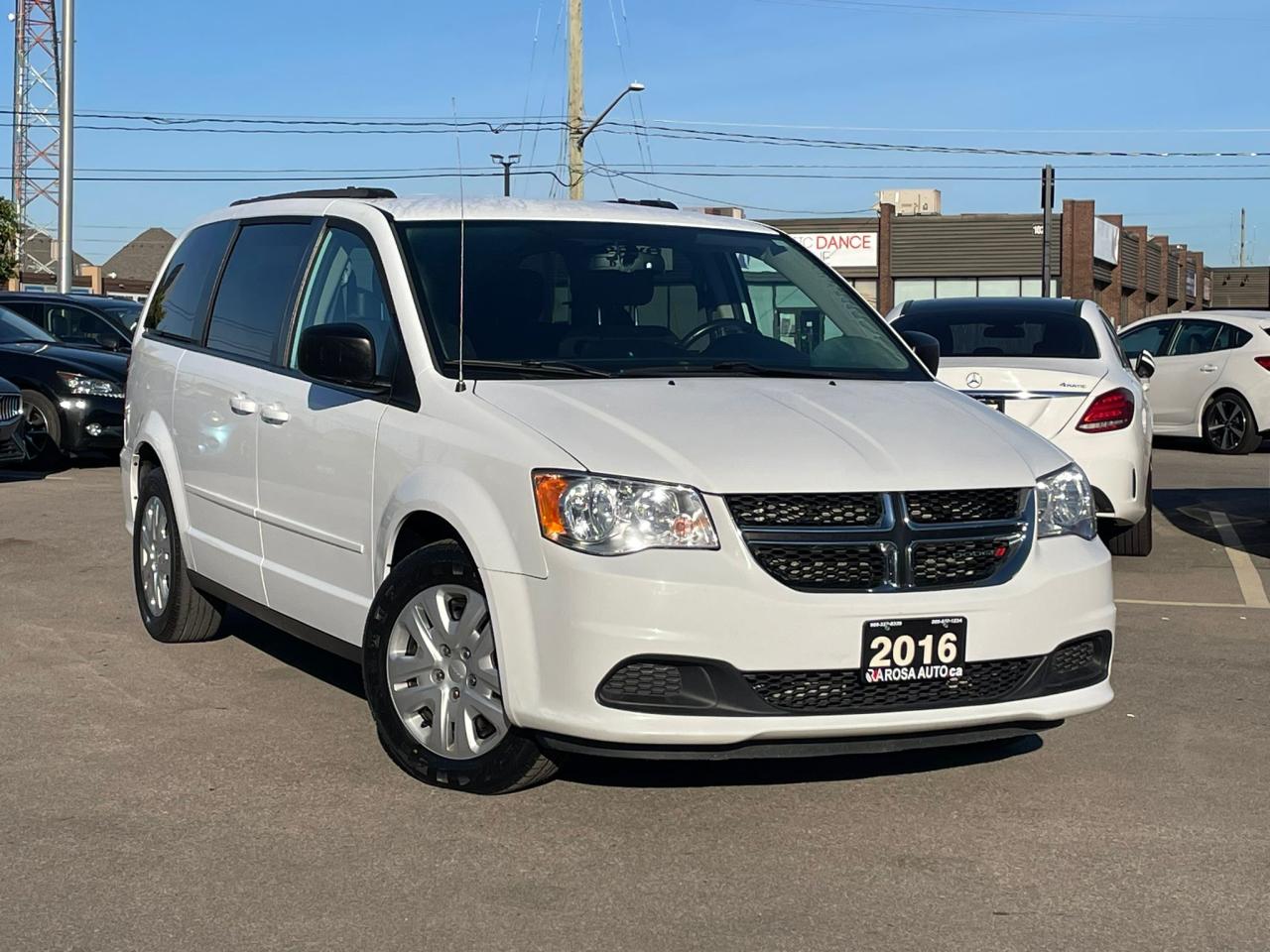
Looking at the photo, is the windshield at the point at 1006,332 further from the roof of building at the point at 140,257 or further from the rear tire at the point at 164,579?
the roof of building at the point at 140,257

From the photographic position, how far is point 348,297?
5.86 meters

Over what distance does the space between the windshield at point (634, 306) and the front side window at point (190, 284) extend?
165 cm

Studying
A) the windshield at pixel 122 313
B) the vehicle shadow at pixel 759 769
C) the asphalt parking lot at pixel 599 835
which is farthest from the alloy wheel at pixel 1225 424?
the vehicle shadow at pixel 759 769

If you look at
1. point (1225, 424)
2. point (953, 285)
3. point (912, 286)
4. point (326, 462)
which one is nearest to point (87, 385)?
point (326, 462)

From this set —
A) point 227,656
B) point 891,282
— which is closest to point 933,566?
point 227,656

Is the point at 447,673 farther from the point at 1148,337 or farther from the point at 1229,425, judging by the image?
the point at 1148,337

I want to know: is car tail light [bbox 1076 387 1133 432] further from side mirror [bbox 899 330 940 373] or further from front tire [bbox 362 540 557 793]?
front tire [bbox 362 540 557 793]

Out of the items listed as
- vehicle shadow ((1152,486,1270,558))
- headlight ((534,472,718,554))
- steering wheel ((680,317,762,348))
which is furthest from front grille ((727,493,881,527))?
vehicle shadow ((1152,486,1270,558))

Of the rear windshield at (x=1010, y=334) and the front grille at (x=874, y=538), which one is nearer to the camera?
the front grille at (x=874, y=538)

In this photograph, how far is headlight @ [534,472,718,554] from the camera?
4418mm

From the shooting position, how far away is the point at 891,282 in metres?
58.7

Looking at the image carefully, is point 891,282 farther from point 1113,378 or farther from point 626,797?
point 626,797

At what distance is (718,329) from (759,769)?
5.07 ft

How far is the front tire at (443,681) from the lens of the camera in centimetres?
473
